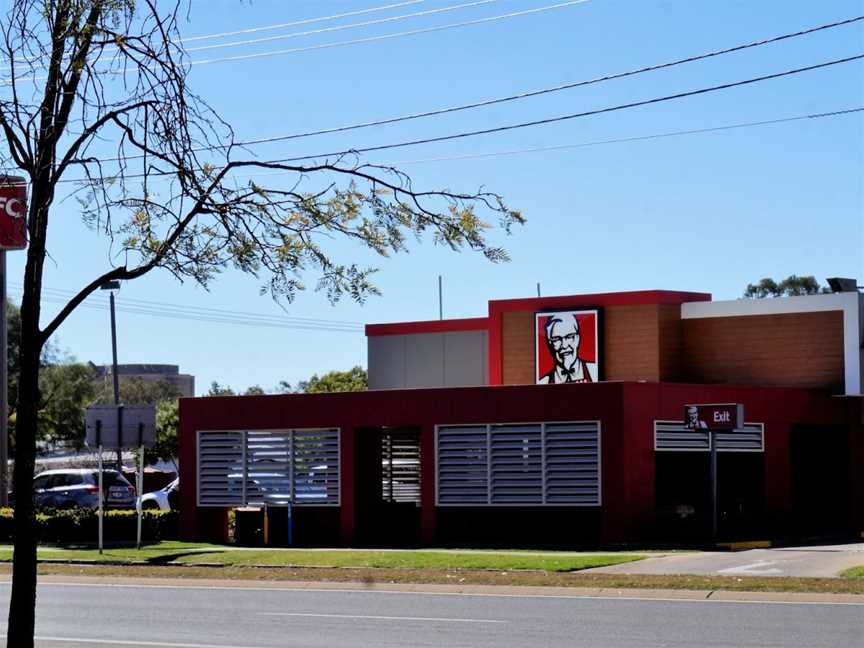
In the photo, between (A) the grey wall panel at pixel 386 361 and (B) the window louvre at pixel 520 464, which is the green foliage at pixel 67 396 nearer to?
(A) the grey wall panel at pixel 386 361

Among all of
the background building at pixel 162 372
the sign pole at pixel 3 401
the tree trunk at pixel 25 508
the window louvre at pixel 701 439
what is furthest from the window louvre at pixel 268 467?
the background building at pixel 162 372

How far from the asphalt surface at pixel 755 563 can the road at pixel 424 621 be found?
3.54 meters

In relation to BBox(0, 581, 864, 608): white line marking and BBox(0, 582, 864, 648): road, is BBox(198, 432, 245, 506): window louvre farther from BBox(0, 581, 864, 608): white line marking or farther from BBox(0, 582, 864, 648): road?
BBox(0, 582, 864, 648): road

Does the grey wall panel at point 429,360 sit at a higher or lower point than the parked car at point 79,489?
higher

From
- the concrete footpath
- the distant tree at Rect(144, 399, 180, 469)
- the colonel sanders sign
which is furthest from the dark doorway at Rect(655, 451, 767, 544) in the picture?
the distant tree at Rect(144, 399, 180, 469)

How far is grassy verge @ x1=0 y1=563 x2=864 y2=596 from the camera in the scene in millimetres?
20172

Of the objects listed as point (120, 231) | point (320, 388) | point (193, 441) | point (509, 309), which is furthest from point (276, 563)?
point (320, 388)

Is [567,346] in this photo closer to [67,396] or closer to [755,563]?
[755,563]

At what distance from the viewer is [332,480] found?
31.3 metres

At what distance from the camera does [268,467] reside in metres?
32.0

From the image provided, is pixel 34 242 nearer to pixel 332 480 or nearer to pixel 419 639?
pixel 419 639

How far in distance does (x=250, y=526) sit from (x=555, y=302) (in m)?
9.28

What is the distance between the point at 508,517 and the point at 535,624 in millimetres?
13628

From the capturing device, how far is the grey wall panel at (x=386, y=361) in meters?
39.0
